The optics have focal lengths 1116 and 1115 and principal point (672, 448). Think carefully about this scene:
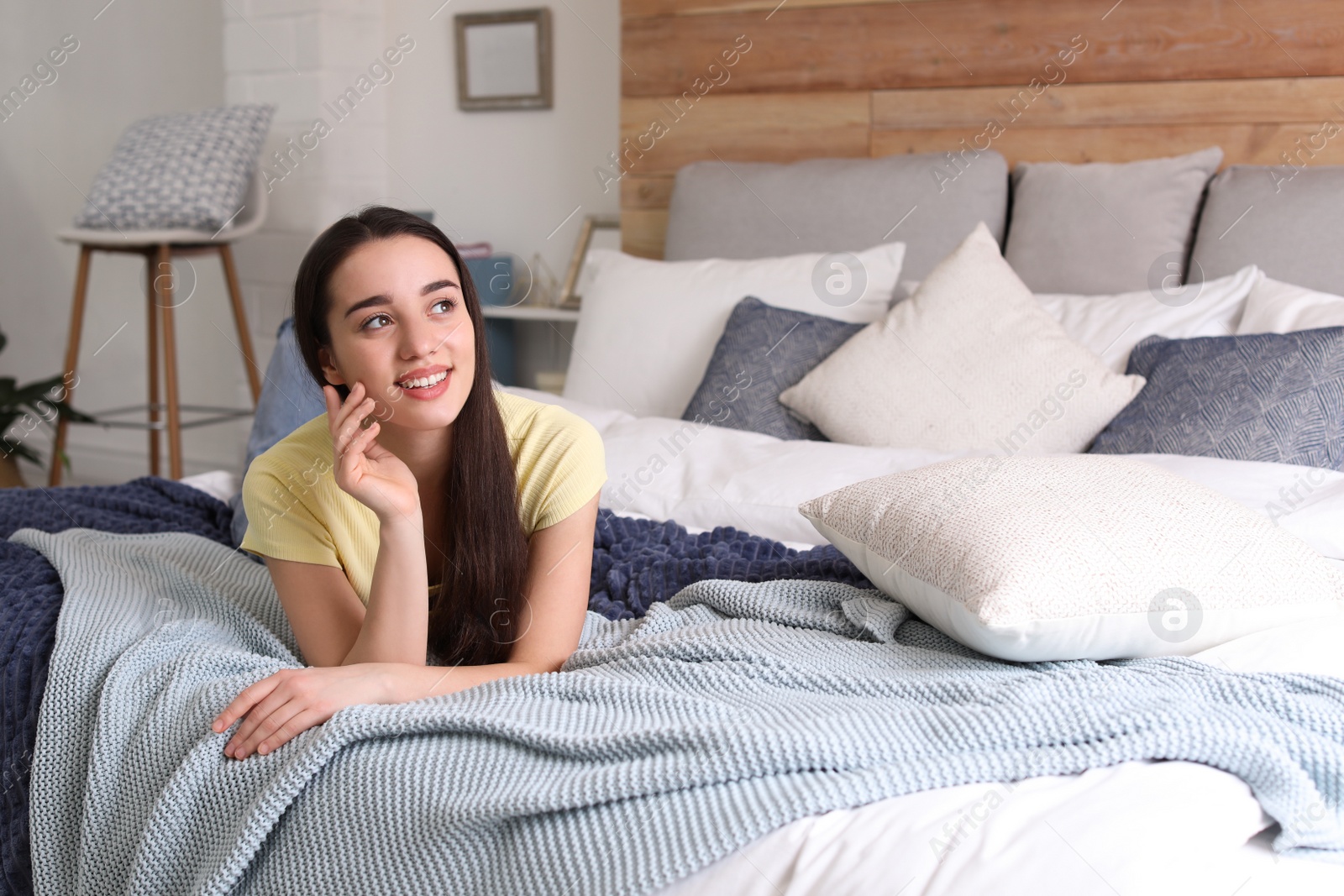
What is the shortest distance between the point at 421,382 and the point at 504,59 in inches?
90.7

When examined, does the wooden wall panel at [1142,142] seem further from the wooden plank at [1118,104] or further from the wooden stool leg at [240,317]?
the wooden stool leg at [240,317]

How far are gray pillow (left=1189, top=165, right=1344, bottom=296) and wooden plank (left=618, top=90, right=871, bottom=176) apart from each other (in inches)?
31.4

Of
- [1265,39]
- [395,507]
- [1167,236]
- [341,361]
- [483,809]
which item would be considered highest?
[1265,39]

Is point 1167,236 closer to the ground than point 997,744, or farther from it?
farther from it

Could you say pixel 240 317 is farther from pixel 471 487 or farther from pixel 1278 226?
pixel 1278 226

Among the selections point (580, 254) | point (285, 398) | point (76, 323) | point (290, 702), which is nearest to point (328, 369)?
point (290, 702)

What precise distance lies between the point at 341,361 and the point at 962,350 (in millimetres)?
1107

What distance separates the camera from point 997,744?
2.82 ft

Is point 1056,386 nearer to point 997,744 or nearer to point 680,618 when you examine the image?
point 680,618

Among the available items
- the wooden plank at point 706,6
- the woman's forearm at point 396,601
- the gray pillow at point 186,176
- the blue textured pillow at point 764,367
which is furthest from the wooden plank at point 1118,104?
the woman's forearm at point 396,601

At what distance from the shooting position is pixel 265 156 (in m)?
3.31

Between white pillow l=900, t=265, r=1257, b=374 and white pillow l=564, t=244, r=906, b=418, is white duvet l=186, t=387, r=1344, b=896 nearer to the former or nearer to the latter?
white pillow l=900, t=265, r=1257, b=374

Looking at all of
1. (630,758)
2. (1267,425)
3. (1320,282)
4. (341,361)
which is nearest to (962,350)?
(1267,425)

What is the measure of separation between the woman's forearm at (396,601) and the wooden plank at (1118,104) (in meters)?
1.79
